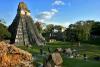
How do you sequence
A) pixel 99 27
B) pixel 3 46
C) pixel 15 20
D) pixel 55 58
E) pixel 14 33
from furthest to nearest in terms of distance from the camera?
pixel 99 27
pixel 15 20
pixel 14 33
pixel 55 58
pixel 3 46

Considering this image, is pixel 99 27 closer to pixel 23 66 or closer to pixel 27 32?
pixel 27 32

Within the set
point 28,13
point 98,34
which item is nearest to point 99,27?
point 98,34

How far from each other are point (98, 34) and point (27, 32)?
78.2 m

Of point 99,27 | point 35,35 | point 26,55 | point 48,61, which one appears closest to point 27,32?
point 35,35

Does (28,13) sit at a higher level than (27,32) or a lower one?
higher

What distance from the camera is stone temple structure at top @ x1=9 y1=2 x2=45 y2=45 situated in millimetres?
125875

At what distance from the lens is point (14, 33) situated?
12681 cm

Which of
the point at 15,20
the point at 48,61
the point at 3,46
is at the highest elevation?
the point at 15,20

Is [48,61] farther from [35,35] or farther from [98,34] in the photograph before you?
[98,34]

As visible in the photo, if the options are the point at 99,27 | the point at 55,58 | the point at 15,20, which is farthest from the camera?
the point at 99,27

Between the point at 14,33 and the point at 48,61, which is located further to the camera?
the point at 14,33

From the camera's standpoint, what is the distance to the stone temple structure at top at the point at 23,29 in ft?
413

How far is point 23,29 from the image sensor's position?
429 ft

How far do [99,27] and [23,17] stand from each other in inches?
2840
